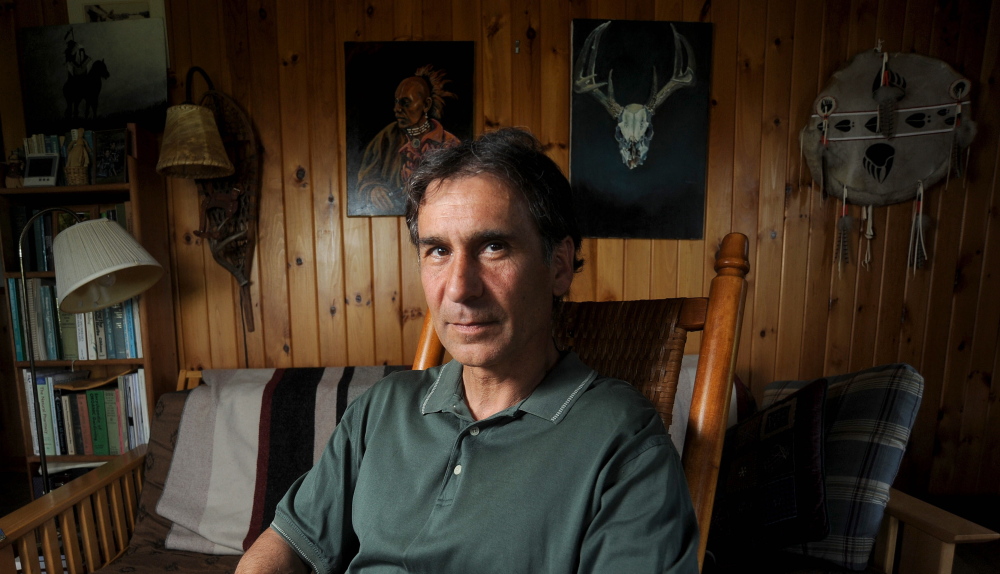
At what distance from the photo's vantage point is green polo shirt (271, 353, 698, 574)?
705 mm

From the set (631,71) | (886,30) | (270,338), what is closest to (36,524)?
(270,338)

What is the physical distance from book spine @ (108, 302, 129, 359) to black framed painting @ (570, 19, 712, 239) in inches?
72.4

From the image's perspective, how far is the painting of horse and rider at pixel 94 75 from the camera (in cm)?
190

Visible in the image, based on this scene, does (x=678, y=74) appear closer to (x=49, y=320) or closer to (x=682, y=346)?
(x=682, y=346)

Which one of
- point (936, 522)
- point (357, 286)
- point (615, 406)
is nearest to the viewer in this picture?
point (615, 406)

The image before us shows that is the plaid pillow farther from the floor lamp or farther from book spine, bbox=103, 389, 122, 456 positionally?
book spine, bbox=103, 389, 122, 456

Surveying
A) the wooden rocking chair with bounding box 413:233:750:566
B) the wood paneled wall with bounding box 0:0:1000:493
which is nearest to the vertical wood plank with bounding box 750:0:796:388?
the wood paneled wall with bounding box 0:0:1000:493

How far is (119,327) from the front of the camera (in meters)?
1.85

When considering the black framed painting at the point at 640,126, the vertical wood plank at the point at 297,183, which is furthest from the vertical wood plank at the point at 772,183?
the vertical wood plank at the point at 297,183

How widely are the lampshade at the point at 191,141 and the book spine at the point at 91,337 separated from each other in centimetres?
65

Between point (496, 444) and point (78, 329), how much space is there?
1912 mm

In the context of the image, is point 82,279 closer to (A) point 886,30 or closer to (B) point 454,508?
(B) point 454,508

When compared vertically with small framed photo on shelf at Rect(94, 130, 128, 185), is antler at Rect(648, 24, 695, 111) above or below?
above

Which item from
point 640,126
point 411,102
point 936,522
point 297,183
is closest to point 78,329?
point 297,183
